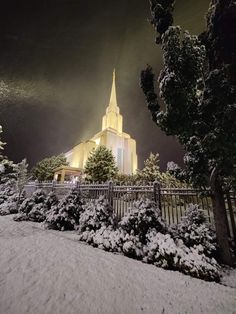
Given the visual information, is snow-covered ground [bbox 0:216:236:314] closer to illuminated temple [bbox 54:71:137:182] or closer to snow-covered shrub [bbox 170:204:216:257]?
snow-covered shrub [bbox 170:204:216:257]

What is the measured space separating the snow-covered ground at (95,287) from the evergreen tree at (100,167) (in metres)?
22.6

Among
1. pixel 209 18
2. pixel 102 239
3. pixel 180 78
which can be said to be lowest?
pixel 102 239

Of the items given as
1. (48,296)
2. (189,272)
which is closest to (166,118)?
(189,272)

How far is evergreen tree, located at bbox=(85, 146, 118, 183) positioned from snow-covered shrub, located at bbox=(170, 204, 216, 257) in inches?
869

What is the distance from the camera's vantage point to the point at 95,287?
337 cm

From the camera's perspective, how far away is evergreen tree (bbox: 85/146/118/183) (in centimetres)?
2777

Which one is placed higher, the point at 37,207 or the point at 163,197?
the point at 163,197

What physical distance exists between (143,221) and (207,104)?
4.29 metres

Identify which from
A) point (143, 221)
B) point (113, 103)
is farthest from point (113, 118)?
point (143, 221)

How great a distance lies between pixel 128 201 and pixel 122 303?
5.94 metres

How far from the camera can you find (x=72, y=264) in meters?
4.34

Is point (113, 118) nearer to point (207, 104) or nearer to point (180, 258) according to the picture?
point (207, 104)

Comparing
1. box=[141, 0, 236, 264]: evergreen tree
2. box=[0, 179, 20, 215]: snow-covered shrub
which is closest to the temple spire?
box=[0, 179, 20, 215]: snow-covered shrub

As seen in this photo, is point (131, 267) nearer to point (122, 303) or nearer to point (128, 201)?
point (122, 303)
